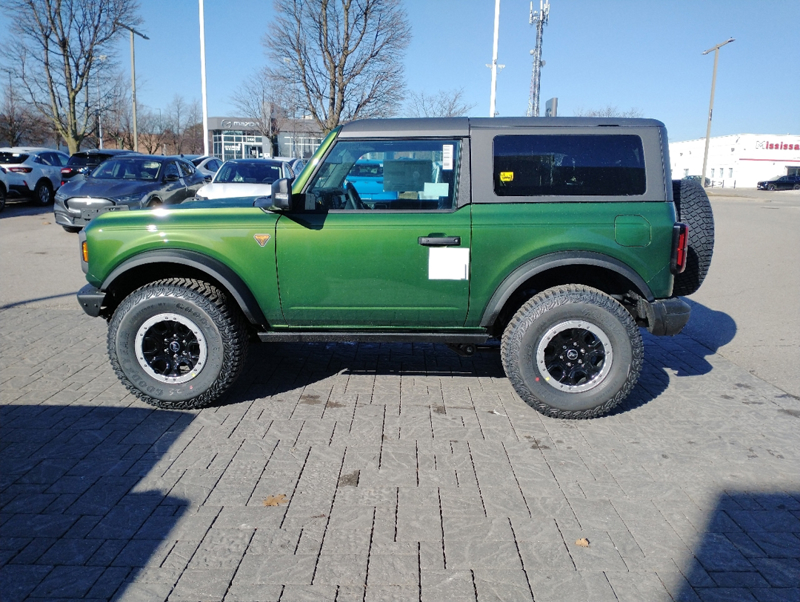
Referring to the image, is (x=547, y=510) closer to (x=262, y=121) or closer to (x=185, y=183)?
(x=185, y=183)

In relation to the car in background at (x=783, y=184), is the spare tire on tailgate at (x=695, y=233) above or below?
below

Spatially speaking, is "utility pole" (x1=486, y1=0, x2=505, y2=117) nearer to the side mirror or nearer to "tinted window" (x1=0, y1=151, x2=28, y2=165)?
"tinted window" (x1=0, y1=151, x2=28, y2=165)

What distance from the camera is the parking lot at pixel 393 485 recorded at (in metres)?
2.69

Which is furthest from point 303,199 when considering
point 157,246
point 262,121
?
point 262,121

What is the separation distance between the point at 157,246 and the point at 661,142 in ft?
11.5

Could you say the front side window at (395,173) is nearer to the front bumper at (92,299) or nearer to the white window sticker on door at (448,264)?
the white window sticker on door at (448,264)

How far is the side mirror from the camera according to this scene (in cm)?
417

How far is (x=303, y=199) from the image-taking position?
14.3ft

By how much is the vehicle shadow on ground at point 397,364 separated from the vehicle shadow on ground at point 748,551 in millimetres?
1356

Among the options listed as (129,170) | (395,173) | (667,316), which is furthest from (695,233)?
(129,170)

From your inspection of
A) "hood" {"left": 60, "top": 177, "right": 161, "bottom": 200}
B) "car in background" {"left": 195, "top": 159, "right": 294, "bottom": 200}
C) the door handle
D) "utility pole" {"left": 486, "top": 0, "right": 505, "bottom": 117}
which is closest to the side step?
the door handle

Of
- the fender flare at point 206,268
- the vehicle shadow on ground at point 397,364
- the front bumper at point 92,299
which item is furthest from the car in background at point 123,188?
the fender flare at point 206,268

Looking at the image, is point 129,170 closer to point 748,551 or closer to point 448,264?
point 448,264

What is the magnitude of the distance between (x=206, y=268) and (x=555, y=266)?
92.4 inches
